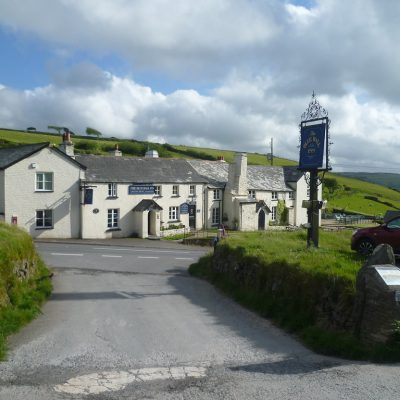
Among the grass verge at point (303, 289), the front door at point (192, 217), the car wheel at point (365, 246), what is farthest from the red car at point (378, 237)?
the front door at point (192, 217)

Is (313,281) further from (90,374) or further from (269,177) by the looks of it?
(269,177)

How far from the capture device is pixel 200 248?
34375 millimetres

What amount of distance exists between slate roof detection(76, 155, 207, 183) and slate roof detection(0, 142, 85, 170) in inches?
107

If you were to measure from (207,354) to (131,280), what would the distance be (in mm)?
10107

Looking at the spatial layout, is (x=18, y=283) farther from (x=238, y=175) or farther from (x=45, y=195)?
(x=238, y=175)

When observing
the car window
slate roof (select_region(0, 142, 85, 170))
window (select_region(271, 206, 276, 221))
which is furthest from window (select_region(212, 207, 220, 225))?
the car window

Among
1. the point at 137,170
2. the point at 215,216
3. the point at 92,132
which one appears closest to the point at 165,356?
the point at 137,170

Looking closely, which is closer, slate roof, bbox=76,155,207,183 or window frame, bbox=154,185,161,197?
slate roof, bbox=76,155,207,183

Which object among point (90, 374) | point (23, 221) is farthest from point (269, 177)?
point (90, 374)

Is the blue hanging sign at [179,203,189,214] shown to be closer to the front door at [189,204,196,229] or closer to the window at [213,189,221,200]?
the front door at [189,204,196,229]

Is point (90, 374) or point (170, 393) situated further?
point (90, 374)

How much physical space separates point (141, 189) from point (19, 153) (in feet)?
33.1

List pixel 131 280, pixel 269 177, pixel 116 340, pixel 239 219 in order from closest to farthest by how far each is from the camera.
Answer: pixel 116 340 → pixel 131 280 → pixel 239 219 → pixel 269 177

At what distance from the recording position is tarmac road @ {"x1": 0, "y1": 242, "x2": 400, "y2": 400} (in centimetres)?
784
